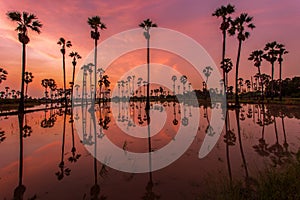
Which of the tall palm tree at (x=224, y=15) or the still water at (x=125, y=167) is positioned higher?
the tall palm tree at (x=224, y=15)

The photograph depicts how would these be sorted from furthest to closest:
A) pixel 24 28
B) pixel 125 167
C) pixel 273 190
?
pixel 24 28
pixel 125 167
pixel 273 190

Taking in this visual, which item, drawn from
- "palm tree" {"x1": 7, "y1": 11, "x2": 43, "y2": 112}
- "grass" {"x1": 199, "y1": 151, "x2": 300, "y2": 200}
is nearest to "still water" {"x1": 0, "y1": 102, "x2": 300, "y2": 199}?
"grass" {"x1": 199, "y1": 151, "x2": 300, "y2": 200}

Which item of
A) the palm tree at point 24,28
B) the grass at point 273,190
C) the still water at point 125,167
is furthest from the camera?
the palm tree at point 24,28

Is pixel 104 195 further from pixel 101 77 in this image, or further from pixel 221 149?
pixel 101 77

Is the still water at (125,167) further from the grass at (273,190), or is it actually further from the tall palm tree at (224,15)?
the tall palm tree at (224,15)

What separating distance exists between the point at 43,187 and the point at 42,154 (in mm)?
4582

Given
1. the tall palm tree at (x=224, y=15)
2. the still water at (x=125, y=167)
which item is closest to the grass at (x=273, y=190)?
the still water at (x=125, y=167)

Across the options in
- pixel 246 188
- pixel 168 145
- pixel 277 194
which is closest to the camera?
pixel 277 194

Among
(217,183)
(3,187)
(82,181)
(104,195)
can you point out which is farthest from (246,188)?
(3,187)

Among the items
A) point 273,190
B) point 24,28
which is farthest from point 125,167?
point 24,28

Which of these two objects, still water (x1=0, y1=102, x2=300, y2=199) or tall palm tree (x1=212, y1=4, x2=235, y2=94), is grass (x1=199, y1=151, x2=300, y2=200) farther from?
tall palm tree (x1=212, y1=4, x2=235, y2=94)

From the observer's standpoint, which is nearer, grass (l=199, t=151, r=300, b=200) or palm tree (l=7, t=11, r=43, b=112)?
grass (l=199, t=151, r=300, b=200)

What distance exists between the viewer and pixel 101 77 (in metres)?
109

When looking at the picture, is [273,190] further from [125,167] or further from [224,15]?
[224,15]
